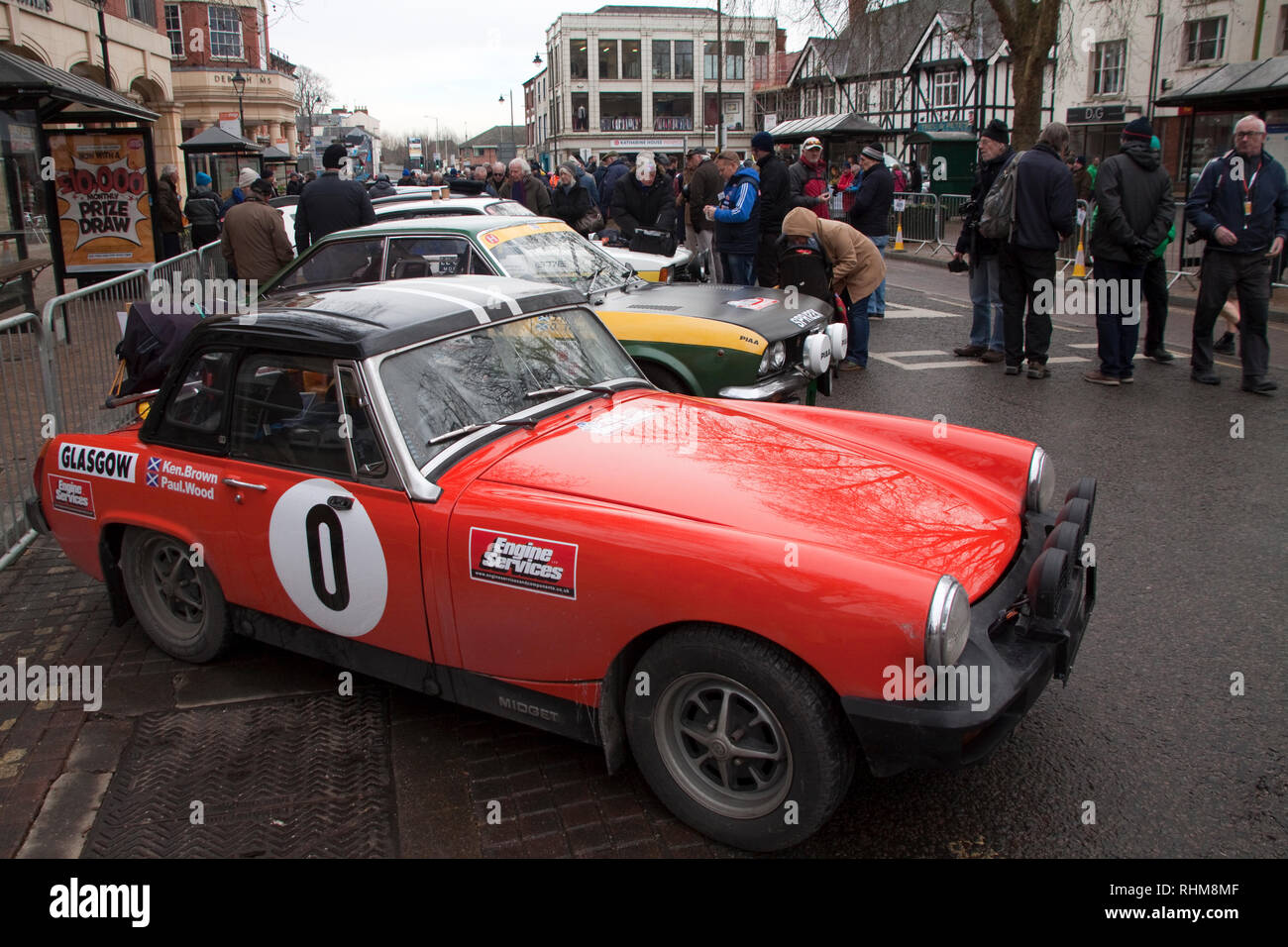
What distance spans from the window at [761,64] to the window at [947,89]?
118 feet

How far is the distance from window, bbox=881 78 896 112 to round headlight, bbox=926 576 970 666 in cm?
5061

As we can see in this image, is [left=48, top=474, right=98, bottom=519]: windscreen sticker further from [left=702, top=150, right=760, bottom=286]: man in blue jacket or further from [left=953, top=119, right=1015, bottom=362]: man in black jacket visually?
[left=702, top=150, right=760, bottom=286]: man in blue jacket

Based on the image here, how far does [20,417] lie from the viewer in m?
5.68

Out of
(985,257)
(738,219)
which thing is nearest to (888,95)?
(738,219)

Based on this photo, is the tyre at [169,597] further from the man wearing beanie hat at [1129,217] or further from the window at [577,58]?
the window at [577,58]

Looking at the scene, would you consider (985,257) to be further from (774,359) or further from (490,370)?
(490,370)

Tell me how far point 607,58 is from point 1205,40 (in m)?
53.1

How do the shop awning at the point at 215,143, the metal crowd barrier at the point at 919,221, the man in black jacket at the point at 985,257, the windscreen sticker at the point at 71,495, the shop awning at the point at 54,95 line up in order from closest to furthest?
the windscreen sticker at the point at 71,495
the man in black jacket at the point at 985,257
the shop awning at the point at 54,95
the metal crowd barrier at the point at 919,221
the shop awning at the point at 215,143

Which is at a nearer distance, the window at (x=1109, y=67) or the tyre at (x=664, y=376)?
the tyre at (x=664, y=376)

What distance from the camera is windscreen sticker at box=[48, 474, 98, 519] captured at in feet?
14.2

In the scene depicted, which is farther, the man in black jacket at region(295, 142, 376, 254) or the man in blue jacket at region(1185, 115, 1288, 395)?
the man in black jacket at region(295, 142, 376, 254)

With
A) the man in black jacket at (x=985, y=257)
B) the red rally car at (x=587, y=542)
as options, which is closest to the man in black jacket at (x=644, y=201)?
the man in black jacket at (x=985, y=257)

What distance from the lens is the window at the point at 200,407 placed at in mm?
3980

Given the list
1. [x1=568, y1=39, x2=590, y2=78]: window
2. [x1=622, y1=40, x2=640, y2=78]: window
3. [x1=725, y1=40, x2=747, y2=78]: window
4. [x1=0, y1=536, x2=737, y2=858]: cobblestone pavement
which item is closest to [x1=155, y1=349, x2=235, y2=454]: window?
[x1=0, y1=536, x2=737, y2=858]: cobblestone pavement
